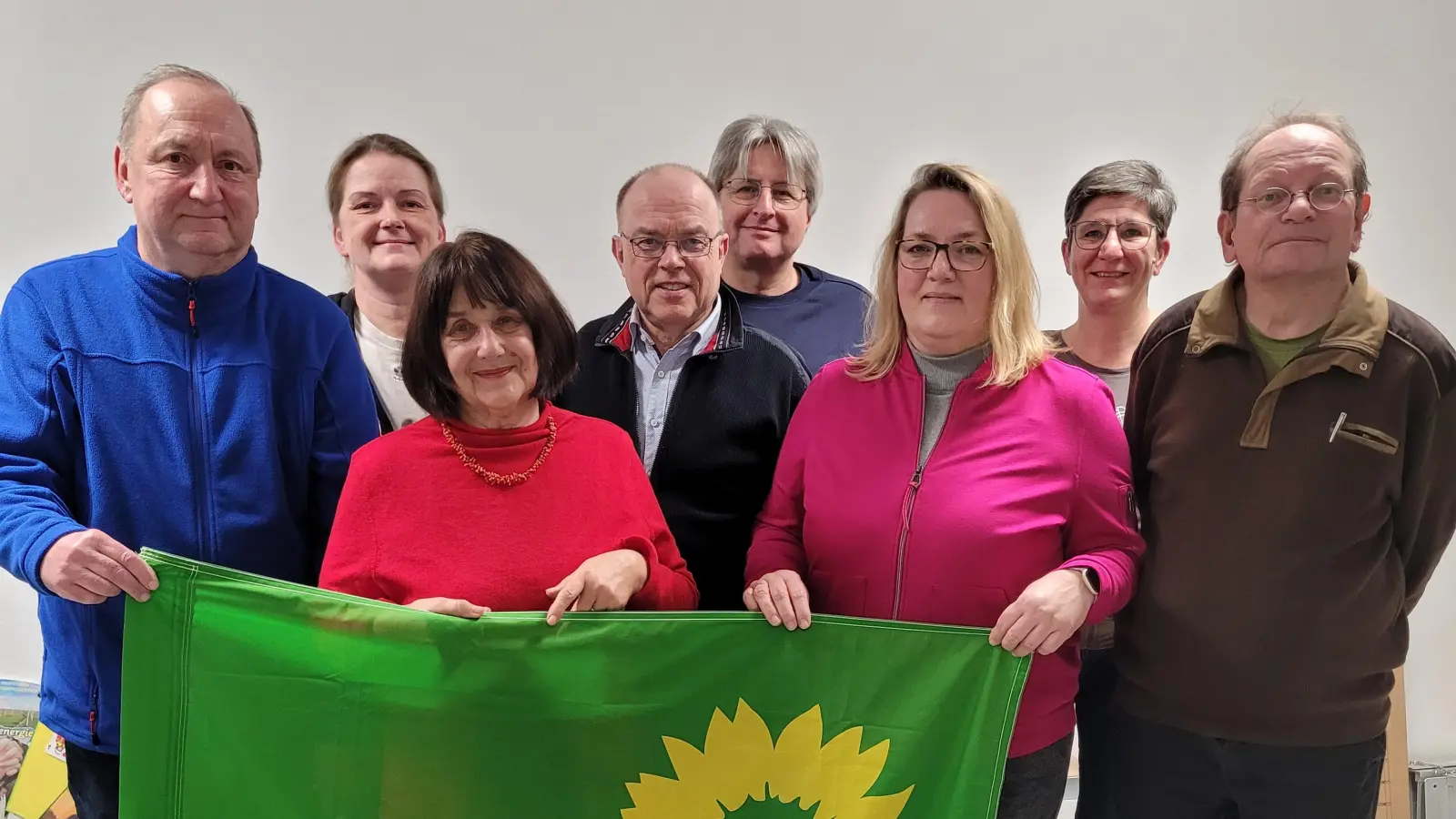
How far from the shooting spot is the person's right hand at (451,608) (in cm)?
150

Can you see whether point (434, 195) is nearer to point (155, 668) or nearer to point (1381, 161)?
point (155, 668)

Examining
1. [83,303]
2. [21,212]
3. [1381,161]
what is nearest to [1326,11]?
[1381,161]

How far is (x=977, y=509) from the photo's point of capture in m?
1.62

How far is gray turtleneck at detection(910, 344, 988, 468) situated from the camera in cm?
173

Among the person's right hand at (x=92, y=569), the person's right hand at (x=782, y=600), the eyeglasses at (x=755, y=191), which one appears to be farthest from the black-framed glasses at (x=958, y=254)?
the person's right hand at (x=92, y=569)

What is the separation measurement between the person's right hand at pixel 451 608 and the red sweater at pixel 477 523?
38 millimetres

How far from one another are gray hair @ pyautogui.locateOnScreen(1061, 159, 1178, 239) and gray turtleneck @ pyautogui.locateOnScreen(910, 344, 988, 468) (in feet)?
2.79

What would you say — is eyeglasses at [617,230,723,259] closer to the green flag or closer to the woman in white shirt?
the woman in white shirt

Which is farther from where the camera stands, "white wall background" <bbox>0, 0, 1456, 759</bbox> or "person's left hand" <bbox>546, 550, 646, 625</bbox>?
"white wall background" <bbox>0, 0, 1456, 759</bbox>

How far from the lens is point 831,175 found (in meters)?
3.52

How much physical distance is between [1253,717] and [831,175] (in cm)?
233

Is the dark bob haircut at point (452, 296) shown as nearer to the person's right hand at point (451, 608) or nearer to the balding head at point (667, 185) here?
the person's right hand at point (451, 608)

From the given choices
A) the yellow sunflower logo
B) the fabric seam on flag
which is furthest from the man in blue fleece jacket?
the yellow sunflower logo

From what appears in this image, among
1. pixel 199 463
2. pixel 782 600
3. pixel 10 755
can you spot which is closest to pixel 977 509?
pixel 782 600
